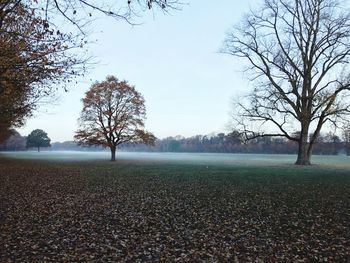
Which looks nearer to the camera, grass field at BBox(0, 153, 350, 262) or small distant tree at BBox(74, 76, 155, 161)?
grass field at BBox(0, 153, 350, 262)

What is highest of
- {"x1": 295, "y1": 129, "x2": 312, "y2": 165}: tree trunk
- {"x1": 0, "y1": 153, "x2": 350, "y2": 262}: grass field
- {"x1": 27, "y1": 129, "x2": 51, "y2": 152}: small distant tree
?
{"x1": 27, "y1": 129, "x2": 51, "y2": 152}: small distant tree

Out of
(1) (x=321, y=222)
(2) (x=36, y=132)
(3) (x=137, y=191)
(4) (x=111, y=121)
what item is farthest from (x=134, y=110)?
(2) (x=36, y=132)

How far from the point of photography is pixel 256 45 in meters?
40.9

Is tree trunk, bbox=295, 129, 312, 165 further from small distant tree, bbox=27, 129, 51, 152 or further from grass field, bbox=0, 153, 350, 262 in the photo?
small distant tree, bbox=27, 129, 51, 152

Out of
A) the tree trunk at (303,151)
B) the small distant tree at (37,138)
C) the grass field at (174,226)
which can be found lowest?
the grass field at (174,226)

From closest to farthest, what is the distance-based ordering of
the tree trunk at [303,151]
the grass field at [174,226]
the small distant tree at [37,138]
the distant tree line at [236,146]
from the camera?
the grass field at [174,226]
the tree trunk at [303,151]
the distant tree line at [236,146]
the small distant tree at [37,138]

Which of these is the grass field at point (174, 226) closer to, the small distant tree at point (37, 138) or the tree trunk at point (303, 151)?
the tree trunk at point (303, 151)

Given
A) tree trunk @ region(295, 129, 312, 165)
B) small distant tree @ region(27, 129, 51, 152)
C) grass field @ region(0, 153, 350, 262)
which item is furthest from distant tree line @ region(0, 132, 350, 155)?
grass field @ region(0, 153, 350, 262)

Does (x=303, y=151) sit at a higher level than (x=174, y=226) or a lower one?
higher

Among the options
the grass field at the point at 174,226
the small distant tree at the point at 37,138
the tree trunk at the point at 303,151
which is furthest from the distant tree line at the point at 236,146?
the grass field at the point at 174,226

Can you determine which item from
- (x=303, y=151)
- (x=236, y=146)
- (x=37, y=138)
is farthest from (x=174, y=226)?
(x=236, y=146)

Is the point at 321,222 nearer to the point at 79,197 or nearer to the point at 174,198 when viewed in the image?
the point at 174,198

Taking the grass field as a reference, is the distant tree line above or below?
above

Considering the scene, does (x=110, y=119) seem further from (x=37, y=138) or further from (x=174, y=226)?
(x=37, y=138)
